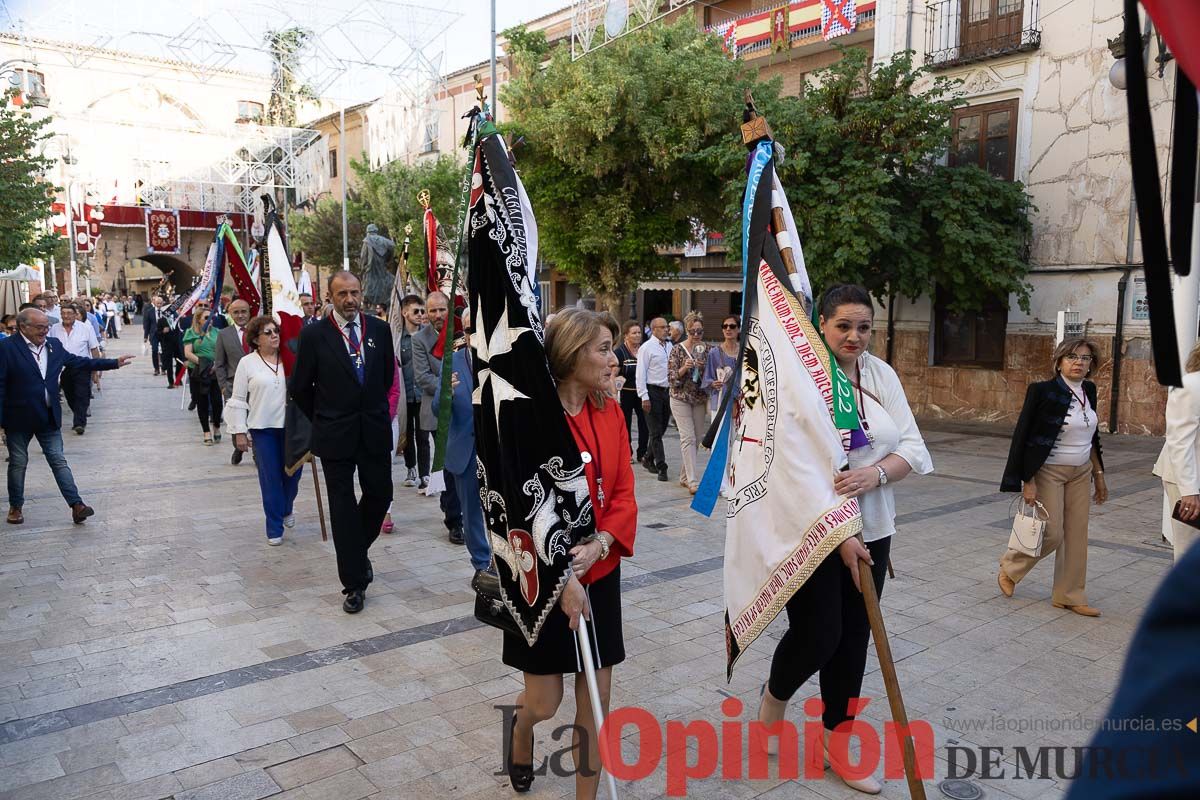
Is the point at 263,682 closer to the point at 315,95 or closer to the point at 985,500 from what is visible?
the point at 985,500

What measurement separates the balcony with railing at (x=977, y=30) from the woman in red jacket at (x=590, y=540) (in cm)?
1477

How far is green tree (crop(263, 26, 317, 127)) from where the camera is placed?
4194 centimetres

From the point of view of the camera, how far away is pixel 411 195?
30.1 metres

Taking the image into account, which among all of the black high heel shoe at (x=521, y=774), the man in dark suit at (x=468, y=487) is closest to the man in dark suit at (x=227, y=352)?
the man in dark suit at (x=468, y=487)

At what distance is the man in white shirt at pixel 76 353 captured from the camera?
39.9 feet

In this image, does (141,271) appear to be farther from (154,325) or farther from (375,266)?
(375,266)

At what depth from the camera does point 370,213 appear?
33.7 m

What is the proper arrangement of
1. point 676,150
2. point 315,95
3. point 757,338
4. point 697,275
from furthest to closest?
1. point 315,95
2. point 697,275
3. point 676,150
4. point 757,338

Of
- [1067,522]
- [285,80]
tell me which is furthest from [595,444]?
[285,80]

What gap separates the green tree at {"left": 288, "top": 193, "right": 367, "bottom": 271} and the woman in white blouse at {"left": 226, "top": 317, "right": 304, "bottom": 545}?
29493mm

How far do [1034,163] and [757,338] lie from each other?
13852 millimetres

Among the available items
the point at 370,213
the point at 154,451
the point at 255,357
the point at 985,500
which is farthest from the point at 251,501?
the point at 370,213

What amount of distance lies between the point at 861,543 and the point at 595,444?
1.04m

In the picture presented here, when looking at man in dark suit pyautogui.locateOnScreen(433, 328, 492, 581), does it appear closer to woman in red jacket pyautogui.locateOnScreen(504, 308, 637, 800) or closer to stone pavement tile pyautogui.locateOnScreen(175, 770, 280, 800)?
stone pavement tile pyautogui.locateOnScreen(175, 770, 280, 800)
